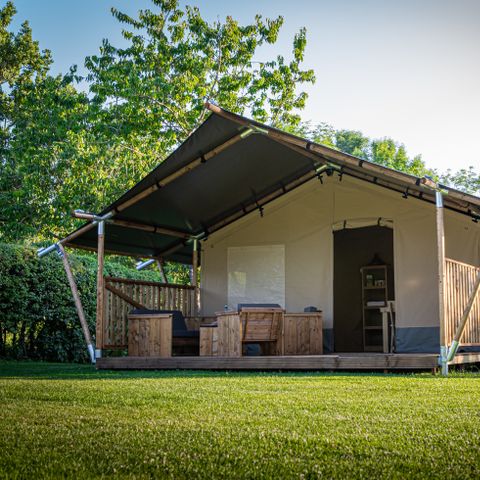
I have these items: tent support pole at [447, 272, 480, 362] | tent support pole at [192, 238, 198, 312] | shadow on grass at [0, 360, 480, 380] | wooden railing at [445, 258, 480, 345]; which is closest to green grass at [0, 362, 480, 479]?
shadow on grass at [0, 360, 480, 380]

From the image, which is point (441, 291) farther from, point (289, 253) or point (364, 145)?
point (364, 145)

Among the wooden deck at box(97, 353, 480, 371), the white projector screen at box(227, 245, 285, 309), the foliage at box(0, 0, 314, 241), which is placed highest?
the foliage at box(0, 0, 314, 241)

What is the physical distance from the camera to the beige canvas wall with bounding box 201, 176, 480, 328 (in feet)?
32.3

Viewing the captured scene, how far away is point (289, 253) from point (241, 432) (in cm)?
785

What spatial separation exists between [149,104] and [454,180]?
74.8ft

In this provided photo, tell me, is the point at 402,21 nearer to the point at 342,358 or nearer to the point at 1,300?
the point at 342,358

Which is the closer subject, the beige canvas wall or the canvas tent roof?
the canvas tent roof

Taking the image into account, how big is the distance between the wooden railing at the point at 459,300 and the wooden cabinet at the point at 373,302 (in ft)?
11.2

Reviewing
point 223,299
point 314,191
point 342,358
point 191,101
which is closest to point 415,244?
point 314,191

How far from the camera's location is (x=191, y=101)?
1689 cm

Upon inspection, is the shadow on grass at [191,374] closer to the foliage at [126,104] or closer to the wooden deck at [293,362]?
the wooden deck at [293,362]

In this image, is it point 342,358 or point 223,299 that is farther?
point 223,299

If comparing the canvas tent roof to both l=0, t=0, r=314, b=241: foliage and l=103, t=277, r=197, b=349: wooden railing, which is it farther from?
l=0, t=0, r=314, b=241: foliage

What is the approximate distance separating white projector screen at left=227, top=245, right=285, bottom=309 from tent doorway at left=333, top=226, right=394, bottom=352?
1.10 meters
